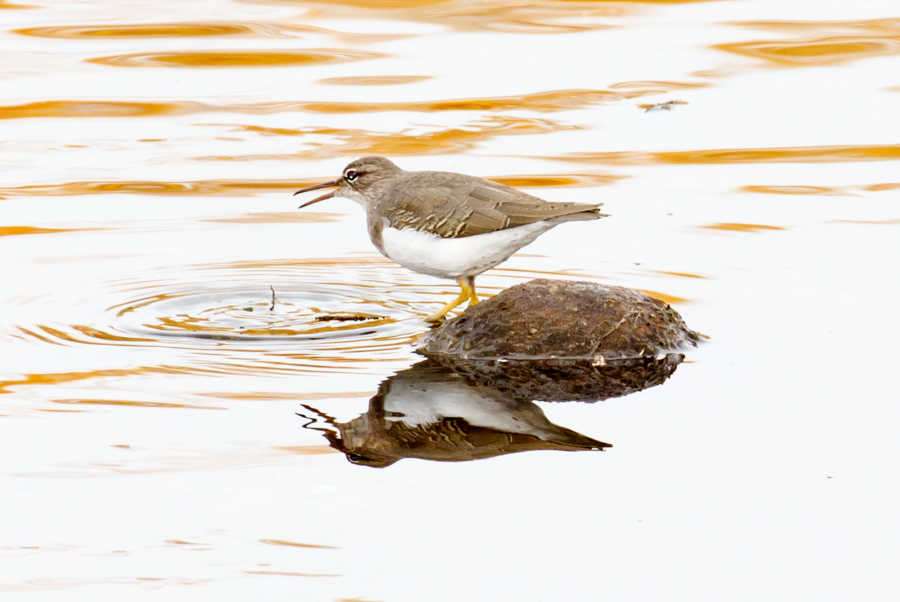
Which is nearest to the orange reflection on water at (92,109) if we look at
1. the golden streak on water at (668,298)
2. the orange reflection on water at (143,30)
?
the orange reflection on water at (143,30)

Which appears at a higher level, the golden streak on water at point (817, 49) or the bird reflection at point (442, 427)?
the golden streak on water at point (817, 49)

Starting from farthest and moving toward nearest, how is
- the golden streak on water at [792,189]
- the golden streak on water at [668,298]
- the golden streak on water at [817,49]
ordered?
the golden streak on water at [817,49] → the golden streak on water at [792,189] → the golden streak on water at [668,298]

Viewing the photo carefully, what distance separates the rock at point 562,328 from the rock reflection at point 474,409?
0.10m

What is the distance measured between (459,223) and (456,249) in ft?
0.57

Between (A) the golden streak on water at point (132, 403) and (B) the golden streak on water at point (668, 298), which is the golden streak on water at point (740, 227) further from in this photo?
(A) the golden streak on water at point (132, 403)

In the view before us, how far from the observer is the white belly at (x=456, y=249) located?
7918mm

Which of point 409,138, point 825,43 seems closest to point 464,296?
point 409,138

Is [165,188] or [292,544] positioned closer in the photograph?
[292,544]

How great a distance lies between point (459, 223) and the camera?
8.03m

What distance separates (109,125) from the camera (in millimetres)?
13570

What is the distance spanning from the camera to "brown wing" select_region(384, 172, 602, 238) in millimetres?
7848

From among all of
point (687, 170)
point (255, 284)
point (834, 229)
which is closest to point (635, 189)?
point (687, 170)

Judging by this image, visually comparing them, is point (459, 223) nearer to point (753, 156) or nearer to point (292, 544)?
point (292, 544)

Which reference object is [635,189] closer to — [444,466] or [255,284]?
[255,284]
